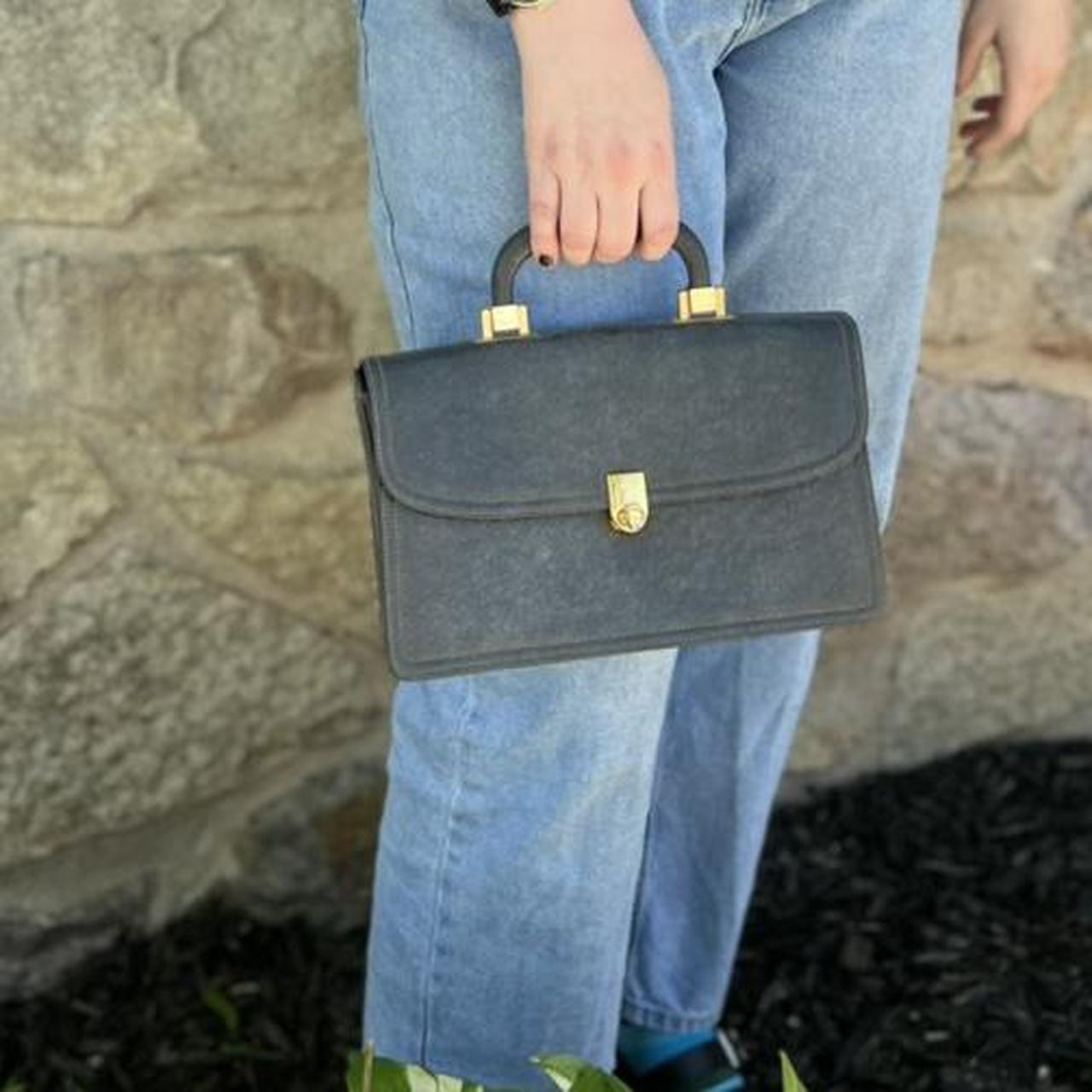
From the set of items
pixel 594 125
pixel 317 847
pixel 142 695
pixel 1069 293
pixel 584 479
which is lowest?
pixel 317 847

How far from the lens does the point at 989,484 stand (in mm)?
1923

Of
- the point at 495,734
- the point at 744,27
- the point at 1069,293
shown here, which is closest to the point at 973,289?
the point at 1069,293

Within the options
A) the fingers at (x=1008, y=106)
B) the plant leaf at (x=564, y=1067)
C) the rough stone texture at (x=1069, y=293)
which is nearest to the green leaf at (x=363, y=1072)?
the plant leaf at (x=564, y=1067)

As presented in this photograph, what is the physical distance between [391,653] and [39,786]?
0.64 metres

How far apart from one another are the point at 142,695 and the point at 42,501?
20 centimetres

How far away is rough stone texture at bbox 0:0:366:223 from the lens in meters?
1.48

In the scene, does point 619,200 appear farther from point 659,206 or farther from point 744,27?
point 744,27

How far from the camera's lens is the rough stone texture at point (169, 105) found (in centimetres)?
148

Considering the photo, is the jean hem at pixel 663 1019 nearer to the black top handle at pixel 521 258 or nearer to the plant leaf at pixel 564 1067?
the plant leaf at pixel 564 1067

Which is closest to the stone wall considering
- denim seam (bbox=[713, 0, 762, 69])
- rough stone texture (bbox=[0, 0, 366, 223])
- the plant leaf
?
rough stone texture (bbox=[0, 0, 366, 223])

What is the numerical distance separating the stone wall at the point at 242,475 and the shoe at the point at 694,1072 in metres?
0.33

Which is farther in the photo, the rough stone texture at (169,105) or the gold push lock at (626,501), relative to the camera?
the rough stone texture at (169,105)

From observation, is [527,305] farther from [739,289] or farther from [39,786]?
[39,786]

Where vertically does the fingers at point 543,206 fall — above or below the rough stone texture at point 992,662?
above
